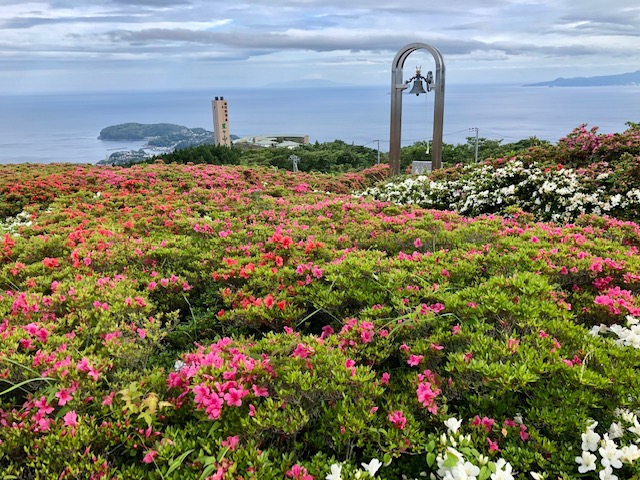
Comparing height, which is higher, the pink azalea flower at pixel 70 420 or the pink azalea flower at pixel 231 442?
the pink azalea flower at pixel 70 420

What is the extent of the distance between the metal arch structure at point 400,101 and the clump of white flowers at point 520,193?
2349 mm

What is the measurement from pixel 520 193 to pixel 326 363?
4.59 m

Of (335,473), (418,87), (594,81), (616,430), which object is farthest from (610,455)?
(594,81)

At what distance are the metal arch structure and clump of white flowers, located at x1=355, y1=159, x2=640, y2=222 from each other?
7.71 feet

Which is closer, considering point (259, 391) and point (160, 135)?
point (259, 391)

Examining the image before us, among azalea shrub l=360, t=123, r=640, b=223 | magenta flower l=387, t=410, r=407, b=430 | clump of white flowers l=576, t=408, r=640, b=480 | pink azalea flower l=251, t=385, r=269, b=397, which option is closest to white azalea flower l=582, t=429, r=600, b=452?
clump of white flowers l=576, t=408, r=640, b=480

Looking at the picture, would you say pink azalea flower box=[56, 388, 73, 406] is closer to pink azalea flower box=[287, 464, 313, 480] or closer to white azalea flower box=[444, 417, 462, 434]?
pink azalea flower box=[287, 464, 313, 480]

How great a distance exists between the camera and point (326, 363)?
1.79 metres

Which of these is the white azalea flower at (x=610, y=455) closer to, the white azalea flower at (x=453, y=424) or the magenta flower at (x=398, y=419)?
the white azalea flower at (x=453, y=424)

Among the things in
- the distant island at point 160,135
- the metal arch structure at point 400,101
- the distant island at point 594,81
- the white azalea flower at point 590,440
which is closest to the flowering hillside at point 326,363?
the white azalea flower at point 590,440

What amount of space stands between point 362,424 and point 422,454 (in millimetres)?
264

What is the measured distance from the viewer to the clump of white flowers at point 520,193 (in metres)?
5.02

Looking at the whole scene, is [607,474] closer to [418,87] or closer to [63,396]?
[63,396]

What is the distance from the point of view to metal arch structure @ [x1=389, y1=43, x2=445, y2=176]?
8.65m
